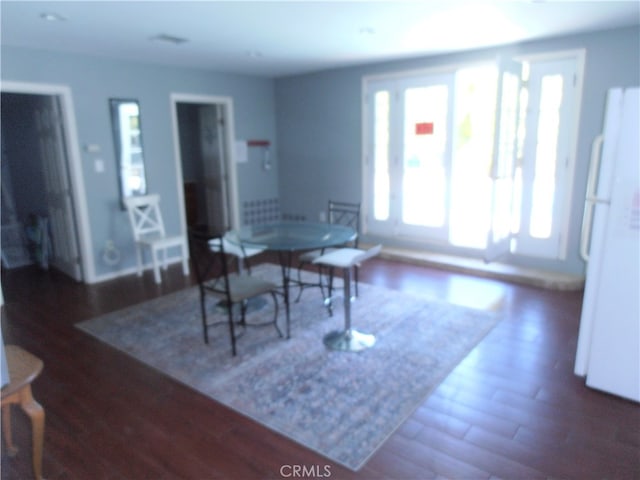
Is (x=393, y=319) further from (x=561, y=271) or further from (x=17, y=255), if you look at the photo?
(x=17, y=255)

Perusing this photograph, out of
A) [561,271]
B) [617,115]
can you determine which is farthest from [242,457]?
[561,271]

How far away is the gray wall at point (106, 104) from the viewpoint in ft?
13.6

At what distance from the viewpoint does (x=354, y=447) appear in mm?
2096

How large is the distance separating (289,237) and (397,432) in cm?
161

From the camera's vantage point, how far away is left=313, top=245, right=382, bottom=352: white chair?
10.0 ft

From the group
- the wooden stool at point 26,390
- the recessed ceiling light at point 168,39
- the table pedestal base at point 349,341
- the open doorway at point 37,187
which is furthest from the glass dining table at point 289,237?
the open doorway at point 37,187

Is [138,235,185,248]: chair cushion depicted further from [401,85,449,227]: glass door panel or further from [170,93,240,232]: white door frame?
[401,85,449,227]: glass door panel

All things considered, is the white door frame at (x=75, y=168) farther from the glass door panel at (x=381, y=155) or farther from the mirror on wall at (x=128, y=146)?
the glass door panel at (x=381, y=155)

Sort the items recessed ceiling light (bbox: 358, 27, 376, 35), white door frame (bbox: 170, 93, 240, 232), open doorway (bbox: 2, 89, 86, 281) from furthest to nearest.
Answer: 1. white door frame (bbox: 170, 93, 240, 232)
2. open doorway (bbox: 2, 89, 86, 281)
3. recessed ceiling light (bbox: 358, 27, 376, 35)

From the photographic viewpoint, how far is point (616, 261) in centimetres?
235

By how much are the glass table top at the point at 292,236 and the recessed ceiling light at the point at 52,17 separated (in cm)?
196

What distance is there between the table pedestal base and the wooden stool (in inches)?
71.1

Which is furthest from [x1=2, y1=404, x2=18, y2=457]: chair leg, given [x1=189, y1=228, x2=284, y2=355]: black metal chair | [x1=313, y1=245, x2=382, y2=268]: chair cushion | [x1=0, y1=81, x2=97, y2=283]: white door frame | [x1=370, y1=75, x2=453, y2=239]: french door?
[x1=370, y1=75, x2=453, y2=239]: french door

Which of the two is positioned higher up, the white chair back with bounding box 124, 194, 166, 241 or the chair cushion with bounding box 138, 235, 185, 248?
the white chair back with bounding box 124, 194, 166, 241
